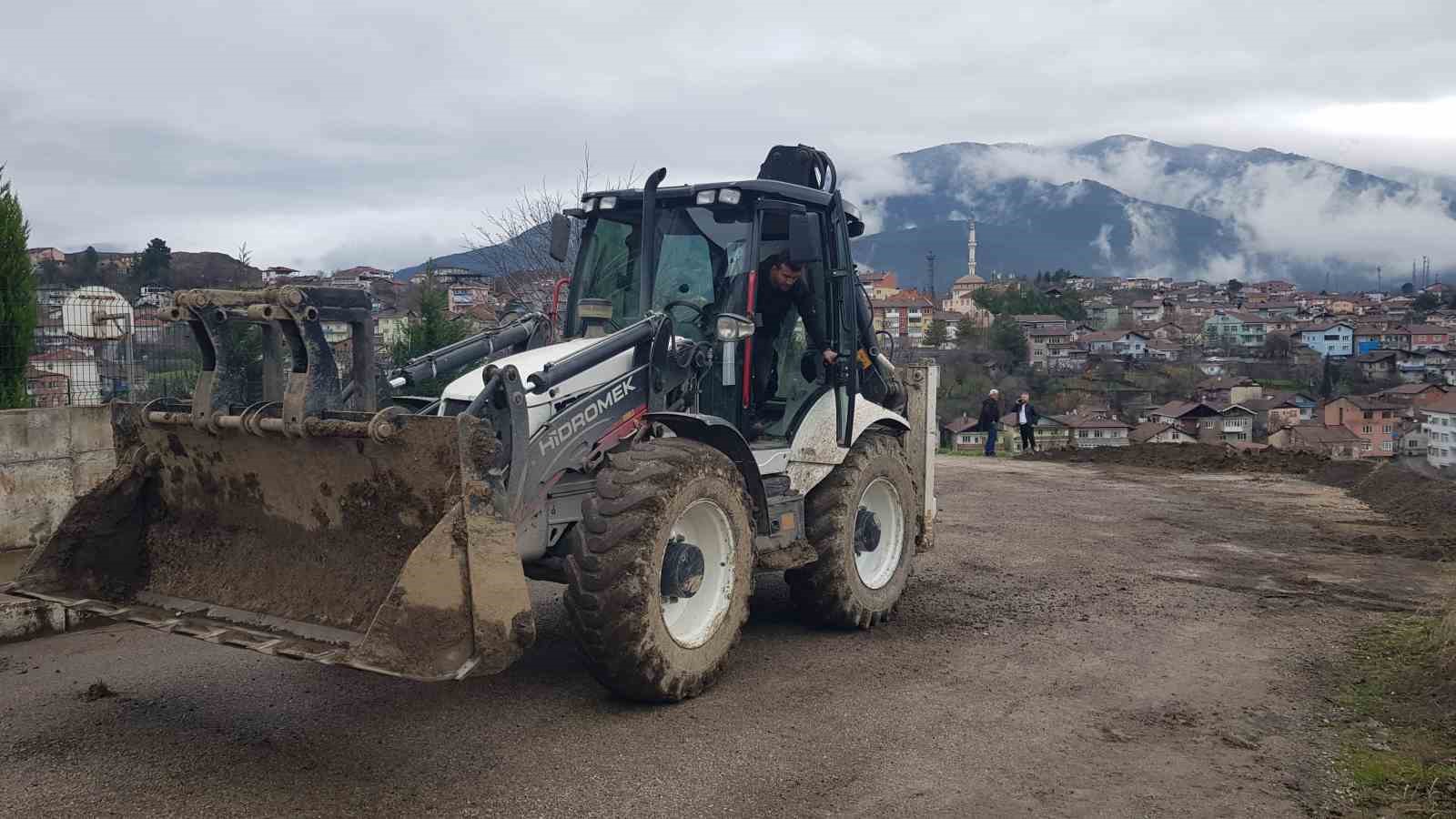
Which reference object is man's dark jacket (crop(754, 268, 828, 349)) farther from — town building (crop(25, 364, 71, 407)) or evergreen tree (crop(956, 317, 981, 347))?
evergreen tree (crop(956, 317, 981, 347))

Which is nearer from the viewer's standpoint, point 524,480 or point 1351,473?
point 524,480

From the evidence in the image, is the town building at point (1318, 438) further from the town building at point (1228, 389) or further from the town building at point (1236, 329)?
the town building at point (1236, 329)

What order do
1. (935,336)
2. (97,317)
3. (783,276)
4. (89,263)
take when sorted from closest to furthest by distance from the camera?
(783,276) < (97,317) < (89,263) < (935,336)

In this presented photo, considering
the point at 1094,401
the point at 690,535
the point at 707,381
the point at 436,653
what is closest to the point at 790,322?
the point at 707,381

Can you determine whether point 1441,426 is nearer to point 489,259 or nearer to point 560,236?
point 489,259

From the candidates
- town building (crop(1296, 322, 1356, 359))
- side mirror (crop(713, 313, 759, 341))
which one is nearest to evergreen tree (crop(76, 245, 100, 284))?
side mirror (crop(713, 313, 759, 341))

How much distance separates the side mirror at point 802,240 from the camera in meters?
6.72

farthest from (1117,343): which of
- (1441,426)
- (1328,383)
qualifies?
(1441,426)

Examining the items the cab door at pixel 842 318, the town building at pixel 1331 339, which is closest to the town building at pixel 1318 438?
the cab door at pixel 842 318

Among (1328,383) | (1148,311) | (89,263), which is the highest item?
(89,263)

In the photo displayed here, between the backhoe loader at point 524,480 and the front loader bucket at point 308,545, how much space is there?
0.04ft

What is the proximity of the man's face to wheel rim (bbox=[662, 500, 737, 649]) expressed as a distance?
5.73 feet

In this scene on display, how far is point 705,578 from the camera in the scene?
6023 mm

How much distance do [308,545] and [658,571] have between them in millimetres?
1697
